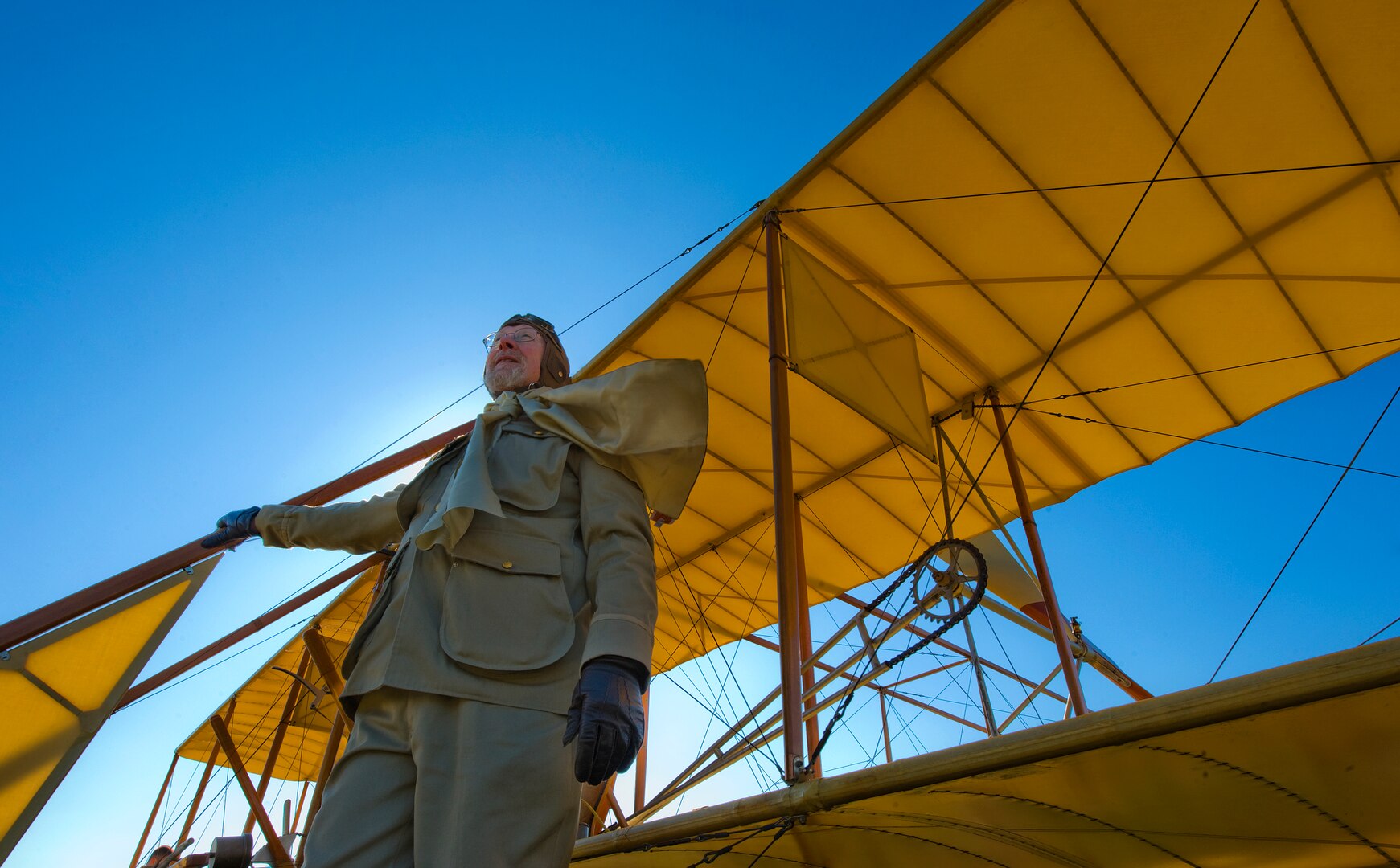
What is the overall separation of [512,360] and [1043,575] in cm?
556

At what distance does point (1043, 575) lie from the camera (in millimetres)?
7316

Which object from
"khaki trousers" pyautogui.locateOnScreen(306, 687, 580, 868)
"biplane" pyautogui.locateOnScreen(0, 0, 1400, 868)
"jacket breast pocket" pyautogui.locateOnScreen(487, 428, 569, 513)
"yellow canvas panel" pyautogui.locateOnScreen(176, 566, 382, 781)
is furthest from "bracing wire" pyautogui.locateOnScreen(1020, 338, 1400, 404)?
"yellow canvas panel" pyautogui.locateOnScreen(176, 566, 382, 781)

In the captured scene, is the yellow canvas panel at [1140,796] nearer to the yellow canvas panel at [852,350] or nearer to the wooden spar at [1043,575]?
the yellow canvas panel at [852,350]

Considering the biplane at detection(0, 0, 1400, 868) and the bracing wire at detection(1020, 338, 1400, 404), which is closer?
the biplane at detection(0, 0, 1400, 868)

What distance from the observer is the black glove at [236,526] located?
292cm

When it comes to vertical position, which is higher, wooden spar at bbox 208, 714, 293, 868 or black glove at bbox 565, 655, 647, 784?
wooden spar at bbox 208, 714, 293, 868

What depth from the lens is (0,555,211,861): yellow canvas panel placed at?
100 inches

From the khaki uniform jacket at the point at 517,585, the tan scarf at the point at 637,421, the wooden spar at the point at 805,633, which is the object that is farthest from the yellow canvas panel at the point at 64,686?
Result: the wooden spar at the point at 805,633

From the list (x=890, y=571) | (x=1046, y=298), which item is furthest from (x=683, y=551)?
(x=1046, y=298)

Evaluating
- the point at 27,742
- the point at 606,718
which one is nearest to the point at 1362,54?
the point at 606,718

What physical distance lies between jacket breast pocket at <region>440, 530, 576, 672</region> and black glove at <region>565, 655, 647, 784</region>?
18cm

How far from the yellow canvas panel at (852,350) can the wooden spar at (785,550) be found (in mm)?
137

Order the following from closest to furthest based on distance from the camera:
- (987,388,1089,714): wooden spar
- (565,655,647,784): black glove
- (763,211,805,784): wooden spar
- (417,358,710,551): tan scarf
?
(565,655,647,784): black glove < (417,358,710,551): tan scarf < (763,211,805,784): wooden spar < (987,388,1089,714): wooden spar

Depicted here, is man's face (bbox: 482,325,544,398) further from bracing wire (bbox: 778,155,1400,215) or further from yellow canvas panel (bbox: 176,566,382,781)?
yellow canvas panel (bbox: 176,566,382,781)
